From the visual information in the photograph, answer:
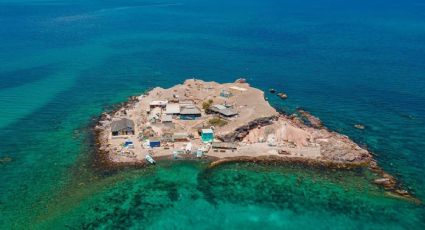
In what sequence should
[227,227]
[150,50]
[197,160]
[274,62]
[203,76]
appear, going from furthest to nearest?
1. [150,50]
2. [274,62]
3. [203,76]
4. [197,160]
5. [227,227]

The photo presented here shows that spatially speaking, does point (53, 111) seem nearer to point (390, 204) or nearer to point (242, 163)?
point (242, 163)

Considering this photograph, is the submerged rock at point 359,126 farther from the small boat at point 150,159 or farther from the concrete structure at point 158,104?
the small boat at point 150,159

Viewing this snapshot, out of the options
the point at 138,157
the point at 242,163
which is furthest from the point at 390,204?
the point at 138,157

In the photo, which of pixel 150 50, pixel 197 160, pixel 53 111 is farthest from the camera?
pixel 150 50

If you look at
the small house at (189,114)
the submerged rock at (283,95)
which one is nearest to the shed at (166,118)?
the small house at (189,114)

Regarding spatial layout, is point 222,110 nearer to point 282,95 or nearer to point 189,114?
point 189,114

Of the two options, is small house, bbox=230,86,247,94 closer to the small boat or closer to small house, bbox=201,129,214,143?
small house, bbox=201,129,214,143
